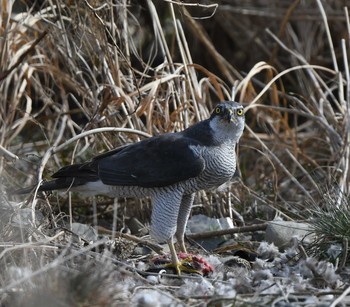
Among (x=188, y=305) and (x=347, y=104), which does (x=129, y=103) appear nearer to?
(x=347, y=104)

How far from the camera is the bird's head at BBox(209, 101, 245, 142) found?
4977 millimetres

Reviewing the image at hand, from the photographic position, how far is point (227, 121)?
4.96 metres

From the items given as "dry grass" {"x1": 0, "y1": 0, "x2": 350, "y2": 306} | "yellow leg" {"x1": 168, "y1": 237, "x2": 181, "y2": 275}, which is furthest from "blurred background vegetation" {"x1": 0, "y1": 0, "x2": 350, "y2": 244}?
"yellow leg" {"x1": 168, "y1": 237, "x2": 181, "y2": 275}

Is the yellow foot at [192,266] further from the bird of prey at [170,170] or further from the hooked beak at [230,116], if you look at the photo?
the hooked beak at [230,116]

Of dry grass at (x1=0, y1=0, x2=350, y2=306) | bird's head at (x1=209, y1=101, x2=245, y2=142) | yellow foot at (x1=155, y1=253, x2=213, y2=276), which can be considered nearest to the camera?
yellow foot at (x1=155, y1=253, x2=213, y2=276)

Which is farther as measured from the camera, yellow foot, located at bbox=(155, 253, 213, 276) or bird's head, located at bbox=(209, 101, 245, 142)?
bird's head, located at bbox=(209, 101, 245, 142)

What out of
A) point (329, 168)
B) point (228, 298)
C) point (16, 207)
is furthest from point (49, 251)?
point (329, 168)

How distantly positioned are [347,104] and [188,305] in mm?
3019

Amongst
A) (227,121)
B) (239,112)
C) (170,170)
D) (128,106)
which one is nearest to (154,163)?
(170,170)

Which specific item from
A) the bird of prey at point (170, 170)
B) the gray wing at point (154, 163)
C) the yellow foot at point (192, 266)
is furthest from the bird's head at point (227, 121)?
the yellow foot at point (192, 266)

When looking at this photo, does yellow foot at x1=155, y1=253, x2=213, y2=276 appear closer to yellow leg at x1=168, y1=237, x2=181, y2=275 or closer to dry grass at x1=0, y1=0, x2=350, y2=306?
yellow leg at x1=168, y1=237, x2=181, y2=275

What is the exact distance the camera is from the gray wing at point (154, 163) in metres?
4.88

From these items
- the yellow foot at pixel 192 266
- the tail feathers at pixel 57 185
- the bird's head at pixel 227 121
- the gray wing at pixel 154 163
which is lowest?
the yellow foot at pixel 192 266

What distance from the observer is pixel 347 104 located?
20.4 feet
